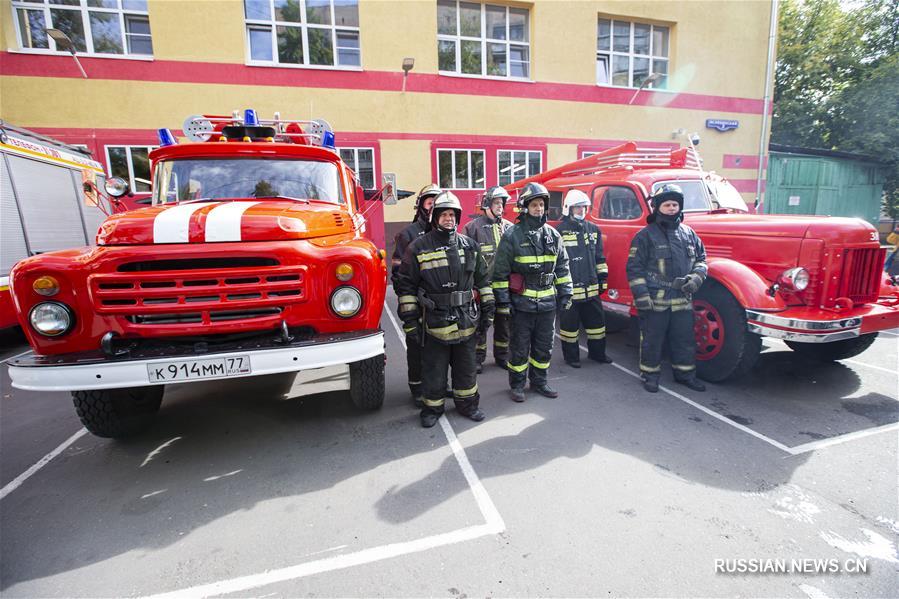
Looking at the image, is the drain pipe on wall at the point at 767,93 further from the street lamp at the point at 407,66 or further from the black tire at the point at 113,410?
the black tire at the point at 113,410

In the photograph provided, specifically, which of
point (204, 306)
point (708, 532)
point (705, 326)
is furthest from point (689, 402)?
point (204, 306)

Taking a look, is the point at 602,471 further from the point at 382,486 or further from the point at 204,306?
the point at 204,306

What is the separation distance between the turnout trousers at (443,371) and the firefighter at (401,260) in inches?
11.9

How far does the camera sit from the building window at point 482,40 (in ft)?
37.7

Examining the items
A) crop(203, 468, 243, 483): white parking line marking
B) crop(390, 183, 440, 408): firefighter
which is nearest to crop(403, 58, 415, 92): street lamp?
crop(390, 183, 440, 408): firefighter

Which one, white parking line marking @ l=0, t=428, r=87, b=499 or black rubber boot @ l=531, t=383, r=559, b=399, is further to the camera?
black rubber boot @ l=531, t=383, r=559, b=399

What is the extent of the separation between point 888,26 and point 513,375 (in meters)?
25.9

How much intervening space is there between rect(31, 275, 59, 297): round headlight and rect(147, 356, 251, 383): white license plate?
796 mm

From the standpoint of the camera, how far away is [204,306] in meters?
2.64

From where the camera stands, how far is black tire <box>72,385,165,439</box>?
3.04m

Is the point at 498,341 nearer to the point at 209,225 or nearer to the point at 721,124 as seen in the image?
the point at 209,225

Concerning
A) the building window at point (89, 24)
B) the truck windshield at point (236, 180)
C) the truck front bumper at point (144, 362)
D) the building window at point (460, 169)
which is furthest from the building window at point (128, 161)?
the truck front bumper at point (144, 362)

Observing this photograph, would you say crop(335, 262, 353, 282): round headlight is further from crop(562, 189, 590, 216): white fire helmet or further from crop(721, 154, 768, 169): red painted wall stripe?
crop(721, 154, 768, 169): red painted wall stripe

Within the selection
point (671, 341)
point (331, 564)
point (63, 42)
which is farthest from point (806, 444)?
point (63, 42)
